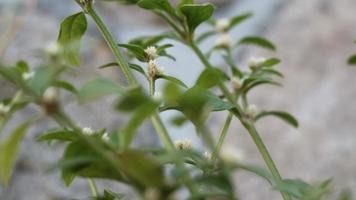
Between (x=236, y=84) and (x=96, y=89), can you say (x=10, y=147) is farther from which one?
(x=236, y=84)

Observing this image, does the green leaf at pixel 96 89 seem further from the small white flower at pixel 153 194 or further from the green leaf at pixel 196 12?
the green leaf at pixel 196 12

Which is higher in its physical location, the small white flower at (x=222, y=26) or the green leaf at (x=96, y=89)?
the small white flower at (x=222, y=26)

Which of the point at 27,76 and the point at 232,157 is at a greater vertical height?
the point at 27,76

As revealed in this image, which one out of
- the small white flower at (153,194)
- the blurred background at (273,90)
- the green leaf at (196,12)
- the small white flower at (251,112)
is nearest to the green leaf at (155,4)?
the green leaf at (196,12)

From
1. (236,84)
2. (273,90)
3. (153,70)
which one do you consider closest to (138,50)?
(153,70)

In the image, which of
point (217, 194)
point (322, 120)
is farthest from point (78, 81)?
point (217, 194)

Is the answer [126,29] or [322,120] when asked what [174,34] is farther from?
[126,29]

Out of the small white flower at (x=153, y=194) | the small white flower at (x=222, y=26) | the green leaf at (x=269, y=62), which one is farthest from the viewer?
the small white flower at (x=222, y=26)

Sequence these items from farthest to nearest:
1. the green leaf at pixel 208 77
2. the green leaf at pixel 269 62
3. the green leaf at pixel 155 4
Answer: the green leaf at pixel 269 62 → the green leaf at pixel 155 4 → the green leaf at pixel 208 77
